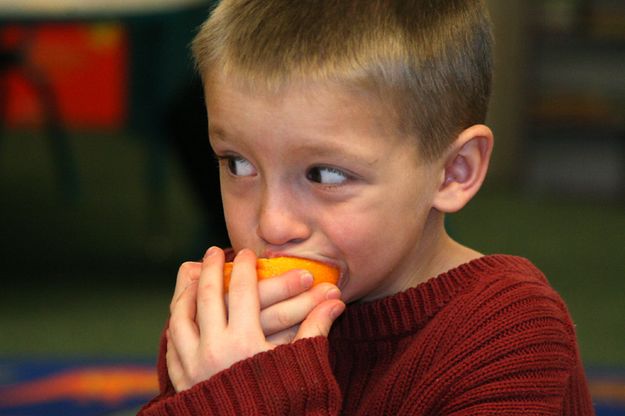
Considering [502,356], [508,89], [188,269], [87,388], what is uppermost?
[508,89]

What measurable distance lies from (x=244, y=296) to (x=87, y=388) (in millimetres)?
1795

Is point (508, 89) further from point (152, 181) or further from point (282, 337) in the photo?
point (282, 337)

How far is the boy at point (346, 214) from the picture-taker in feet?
4.07

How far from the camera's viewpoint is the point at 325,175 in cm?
126

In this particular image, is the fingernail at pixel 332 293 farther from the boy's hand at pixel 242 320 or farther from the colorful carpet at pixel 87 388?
the colorful carpet at pixel 87 388

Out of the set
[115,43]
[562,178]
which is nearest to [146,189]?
[115,43]

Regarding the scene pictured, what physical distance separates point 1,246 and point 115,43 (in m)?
2.51

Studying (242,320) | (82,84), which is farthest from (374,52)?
(82,84)

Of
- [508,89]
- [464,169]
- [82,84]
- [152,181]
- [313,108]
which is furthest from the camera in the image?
[82,84]

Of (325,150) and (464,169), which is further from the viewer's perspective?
(464,169)

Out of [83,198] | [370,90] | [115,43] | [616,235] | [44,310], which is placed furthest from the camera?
[115,43]

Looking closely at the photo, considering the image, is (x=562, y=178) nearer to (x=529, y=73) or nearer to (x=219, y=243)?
(x=529, y=73)

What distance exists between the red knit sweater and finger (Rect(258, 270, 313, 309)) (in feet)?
0.18

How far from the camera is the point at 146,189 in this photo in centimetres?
568
